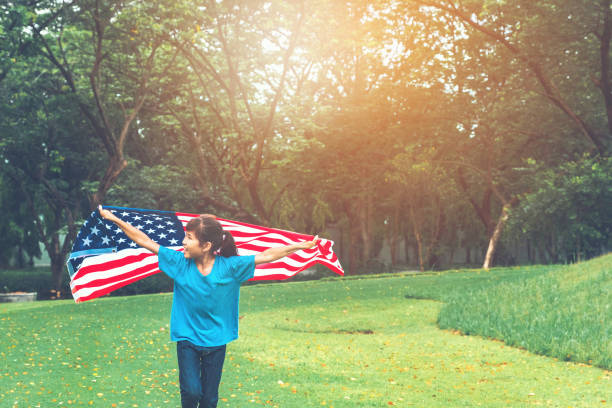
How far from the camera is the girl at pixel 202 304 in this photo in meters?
5.33

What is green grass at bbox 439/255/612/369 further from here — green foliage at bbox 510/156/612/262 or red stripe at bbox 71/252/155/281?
red stripe at bbox 71/252/155/281

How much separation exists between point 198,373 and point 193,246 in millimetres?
1039

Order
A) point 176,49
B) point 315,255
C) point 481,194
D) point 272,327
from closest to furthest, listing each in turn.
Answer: point 315,255 → point 272,327 → point 176,49 → point 481,194

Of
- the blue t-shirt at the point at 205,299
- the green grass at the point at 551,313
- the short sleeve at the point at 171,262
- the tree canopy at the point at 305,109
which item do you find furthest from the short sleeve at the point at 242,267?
the tree canopy at the point at 305,109

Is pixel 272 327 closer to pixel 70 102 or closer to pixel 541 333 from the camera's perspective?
pixel 541 333

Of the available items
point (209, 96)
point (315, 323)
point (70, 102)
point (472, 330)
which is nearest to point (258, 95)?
point (209, 96)

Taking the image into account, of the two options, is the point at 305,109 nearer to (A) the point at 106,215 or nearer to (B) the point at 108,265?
(B) the point at 108,265

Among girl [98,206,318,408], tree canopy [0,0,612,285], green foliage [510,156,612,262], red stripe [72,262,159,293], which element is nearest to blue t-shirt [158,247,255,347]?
girl [98,206,318,408]

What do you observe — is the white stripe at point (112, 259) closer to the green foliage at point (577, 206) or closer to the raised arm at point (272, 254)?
the raised arm at point (272, 254)

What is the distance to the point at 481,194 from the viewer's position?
136ft

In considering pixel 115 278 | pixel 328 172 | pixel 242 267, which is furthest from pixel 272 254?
pixel 328 172

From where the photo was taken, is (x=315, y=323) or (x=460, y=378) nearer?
(x=460, y=378)

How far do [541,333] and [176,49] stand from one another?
20.6 meters

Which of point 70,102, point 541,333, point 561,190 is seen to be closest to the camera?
point 541,333
